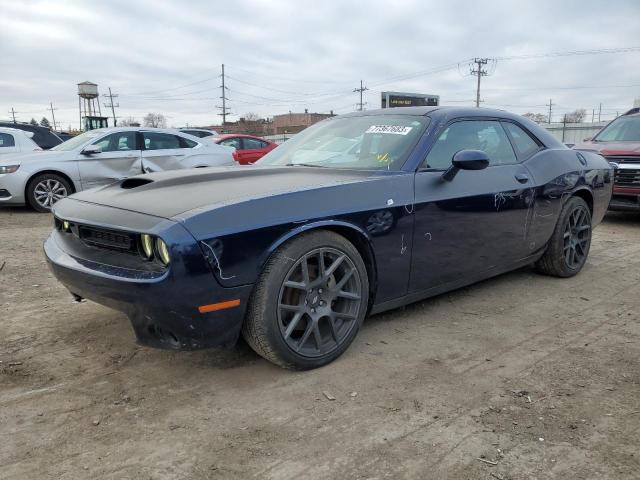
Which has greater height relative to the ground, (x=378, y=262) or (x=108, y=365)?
(x=378, y=262)

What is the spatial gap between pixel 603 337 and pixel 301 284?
2.06m

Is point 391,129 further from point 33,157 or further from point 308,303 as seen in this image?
point 33,157

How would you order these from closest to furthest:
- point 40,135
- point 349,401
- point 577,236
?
point 349,401
point 577,236
point 40,135

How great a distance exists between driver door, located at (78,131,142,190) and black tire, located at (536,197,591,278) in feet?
22.0

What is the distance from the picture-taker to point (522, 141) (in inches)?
169

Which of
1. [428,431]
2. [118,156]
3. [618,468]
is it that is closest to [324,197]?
[428,431]

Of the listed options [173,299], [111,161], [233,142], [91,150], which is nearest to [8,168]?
[91,150]

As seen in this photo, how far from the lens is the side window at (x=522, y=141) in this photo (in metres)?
4.21

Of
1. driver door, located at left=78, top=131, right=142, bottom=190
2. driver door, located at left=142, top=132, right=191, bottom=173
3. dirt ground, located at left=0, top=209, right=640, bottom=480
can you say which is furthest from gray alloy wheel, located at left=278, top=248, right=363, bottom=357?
driver door, located at left=142, top=132, right=191, bottom=173

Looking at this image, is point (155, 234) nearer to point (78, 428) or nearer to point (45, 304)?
point (78, 428)

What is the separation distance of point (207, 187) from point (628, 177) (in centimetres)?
686

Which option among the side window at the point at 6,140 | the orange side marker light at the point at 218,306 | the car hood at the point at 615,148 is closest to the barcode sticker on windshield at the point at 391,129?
the orange side marker light at the point at 218,306

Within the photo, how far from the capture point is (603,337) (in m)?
3.32

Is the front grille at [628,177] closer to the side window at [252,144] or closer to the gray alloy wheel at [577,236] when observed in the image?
the gray alloy wheel at [577,236]
